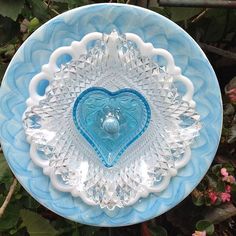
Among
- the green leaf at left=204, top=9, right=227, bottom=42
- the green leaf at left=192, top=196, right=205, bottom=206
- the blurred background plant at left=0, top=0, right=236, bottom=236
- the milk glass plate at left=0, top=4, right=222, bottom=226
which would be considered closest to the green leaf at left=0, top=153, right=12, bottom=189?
the blurred background plant at left=0, top=0, right=236, bottom=236

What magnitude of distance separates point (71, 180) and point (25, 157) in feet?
0.21

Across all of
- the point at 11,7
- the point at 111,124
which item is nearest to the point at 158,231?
the point at 111,124

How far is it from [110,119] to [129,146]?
1.8 inches

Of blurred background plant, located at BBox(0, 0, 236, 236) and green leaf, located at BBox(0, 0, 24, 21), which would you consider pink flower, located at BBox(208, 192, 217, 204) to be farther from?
green leaf, located at BBox(0, 0, 24, 21)

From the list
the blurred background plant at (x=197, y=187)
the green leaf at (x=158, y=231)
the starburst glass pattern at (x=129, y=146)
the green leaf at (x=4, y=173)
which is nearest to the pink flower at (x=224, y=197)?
the blurred background plant at (x=197, y=187)

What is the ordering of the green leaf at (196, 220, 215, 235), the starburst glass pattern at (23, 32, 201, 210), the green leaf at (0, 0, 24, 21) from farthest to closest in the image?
the green leaf at (196, 220, 215, 235) < the green leaf at (0, 0, 24, 21) < the starburst glass pattern at (23, 32, 201, 210)

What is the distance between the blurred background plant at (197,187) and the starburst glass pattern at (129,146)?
0.19 metres

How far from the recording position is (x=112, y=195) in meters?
0.68

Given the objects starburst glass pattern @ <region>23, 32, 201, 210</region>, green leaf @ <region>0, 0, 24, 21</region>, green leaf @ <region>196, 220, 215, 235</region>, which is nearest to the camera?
starburst glass pattern @ <region>23, 32, 201, 210</region>

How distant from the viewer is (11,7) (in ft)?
2.61

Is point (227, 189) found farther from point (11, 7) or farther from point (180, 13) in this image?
point (11, 7)

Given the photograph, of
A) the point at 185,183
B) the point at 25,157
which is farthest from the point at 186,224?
Answer: the point at 25,157

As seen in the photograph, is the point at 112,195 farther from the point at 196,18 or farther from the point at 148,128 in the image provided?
the point at 196,18

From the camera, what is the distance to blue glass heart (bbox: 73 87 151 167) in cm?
67
